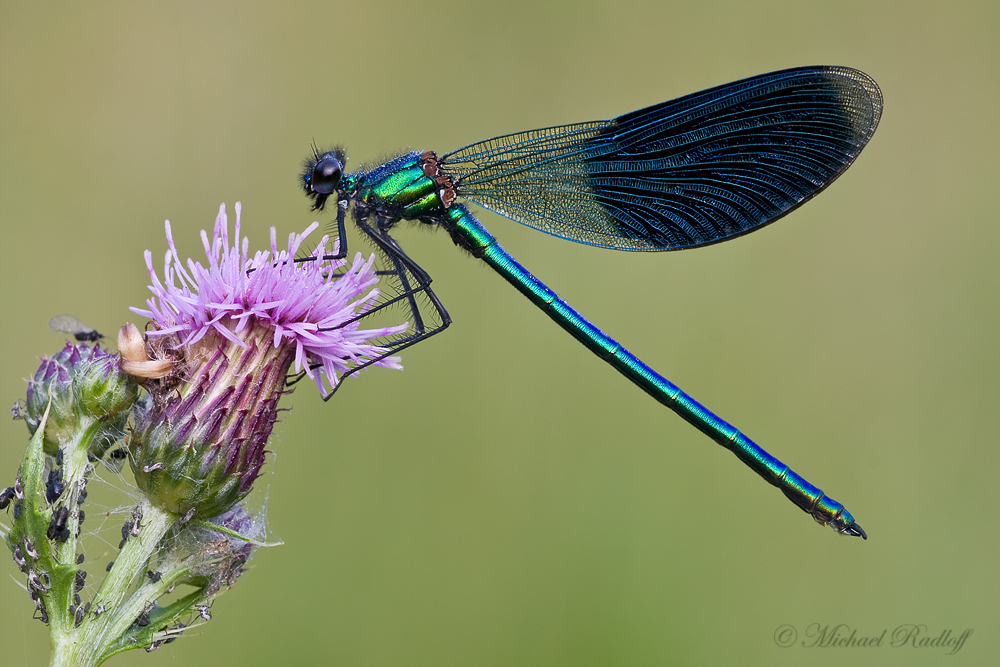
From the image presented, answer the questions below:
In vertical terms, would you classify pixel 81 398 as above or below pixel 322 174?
below

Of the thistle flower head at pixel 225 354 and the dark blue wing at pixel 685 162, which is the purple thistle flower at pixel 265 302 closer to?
the thistle flower head at pixel 225 354

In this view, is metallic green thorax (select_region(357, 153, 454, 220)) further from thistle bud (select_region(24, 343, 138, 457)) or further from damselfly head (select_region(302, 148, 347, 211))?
thistle bud (select_region(24, 343, 138, 457))

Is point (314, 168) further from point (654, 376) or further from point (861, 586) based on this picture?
point (861, 586)

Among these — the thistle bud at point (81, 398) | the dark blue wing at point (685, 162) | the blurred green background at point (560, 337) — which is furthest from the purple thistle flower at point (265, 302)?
the blurred green background at point (560, 337)

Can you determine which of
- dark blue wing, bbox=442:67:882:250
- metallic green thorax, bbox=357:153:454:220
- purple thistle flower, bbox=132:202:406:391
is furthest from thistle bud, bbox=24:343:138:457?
dark blue wing, bbox=442:67:882:250

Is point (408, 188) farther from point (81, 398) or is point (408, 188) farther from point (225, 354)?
point (81, 398)

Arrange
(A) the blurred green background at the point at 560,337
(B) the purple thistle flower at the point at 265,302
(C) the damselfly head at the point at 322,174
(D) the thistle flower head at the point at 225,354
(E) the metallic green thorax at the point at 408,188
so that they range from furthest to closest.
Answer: (A) the blurred green background at the point at 560,337
(E) the metallic green thorax at the point at 408,188
(C) the damselfly head at the point at 322,174
(B) the purple thistle flower at the point at 265,302
(D) the thistle flower head at the point at 225,354

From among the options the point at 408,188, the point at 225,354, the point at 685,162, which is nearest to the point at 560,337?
the point at 685,162

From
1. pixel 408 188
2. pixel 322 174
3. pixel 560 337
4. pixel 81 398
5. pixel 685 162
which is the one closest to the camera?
pixel 81 398
